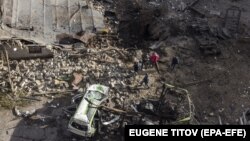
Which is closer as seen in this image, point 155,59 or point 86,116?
point 86,116

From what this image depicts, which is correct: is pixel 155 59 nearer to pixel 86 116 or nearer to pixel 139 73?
pixel 139 73

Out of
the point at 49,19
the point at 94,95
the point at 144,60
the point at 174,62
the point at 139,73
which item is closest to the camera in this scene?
the point at 94,95

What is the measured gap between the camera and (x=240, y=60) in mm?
19297

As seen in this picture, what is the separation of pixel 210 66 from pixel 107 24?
5.41 metres

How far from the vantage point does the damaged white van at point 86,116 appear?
14984mm

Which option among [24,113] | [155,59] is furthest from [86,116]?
[155,59]

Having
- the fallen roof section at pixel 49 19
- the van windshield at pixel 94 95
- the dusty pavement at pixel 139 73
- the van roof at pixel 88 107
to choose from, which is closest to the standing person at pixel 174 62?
the dusty pavement at pixel 139 73

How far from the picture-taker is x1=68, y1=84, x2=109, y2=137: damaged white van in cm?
1498

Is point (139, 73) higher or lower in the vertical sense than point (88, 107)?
higher

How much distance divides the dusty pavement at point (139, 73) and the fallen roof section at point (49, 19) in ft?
2.75

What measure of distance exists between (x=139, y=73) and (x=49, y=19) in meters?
5.49

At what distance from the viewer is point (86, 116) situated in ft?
49.5

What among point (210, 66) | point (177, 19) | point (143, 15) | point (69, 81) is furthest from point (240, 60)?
point (69, 81)

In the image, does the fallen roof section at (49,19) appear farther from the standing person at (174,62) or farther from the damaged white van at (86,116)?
the damaged white van at (86,116)
